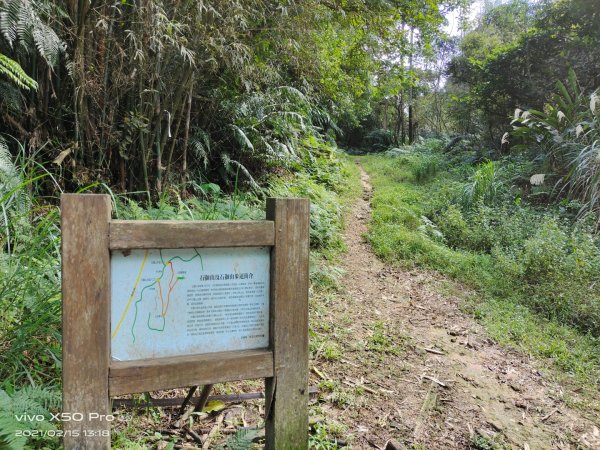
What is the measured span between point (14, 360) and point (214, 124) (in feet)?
13.8

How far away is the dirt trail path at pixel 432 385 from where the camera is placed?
2455 mm

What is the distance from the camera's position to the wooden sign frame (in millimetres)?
1466

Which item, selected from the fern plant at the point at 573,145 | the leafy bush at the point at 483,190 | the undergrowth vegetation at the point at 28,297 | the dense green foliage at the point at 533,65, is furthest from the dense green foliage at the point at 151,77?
the dense green foliage at the point at 533,65

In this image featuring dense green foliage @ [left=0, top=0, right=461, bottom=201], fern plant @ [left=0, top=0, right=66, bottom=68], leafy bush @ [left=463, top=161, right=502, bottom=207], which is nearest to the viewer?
fern plant @ [left=0, top=0, right=66, bottom=68]

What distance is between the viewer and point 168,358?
5.27 ft

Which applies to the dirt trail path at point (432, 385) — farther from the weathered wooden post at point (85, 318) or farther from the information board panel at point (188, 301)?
the weathered wooden post at point (85, 318)

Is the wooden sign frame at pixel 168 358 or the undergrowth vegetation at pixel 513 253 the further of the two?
the undergrowth vegetation at pixel 513 253

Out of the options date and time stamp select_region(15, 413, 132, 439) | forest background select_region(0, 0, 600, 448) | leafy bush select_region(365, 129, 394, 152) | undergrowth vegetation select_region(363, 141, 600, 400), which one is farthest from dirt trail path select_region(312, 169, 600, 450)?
leafy bush select_region(365, 129, 394, 152)

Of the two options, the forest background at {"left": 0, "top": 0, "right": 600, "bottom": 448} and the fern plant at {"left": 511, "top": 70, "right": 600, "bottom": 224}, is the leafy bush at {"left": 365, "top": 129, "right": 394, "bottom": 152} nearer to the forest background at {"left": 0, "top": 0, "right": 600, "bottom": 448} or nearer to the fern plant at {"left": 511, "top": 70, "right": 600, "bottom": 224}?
the forest background at {"left": 0, "top": 0, "right": 600, "bottom": 448}

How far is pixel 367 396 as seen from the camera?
2.72 metres

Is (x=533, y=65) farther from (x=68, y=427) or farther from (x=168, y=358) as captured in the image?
(x=68, y=427)

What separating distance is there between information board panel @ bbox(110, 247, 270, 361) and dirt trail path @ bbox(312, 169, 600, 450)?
114 cm

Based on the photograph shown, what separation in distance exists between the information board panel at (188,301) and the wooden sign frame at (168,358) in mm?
39

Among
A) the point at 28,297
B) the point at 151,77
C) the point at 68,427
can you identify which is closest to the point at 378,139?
the point at 151,77
